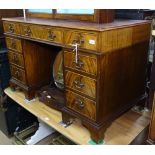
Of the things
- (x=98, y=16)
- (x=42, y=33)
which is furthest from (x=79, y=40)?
(x=42, y=33)

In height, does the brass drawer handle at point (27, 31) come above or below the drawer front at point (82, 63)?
above

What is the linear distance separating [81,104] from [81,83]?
0.11 meters

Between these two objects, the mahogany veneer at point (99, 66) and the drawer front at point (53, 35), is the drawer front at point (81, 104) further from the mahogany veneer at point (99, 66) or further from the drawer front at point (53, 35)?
the drawer front at point (53, 35)

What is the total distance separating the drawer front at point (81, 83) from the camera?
3.13ft

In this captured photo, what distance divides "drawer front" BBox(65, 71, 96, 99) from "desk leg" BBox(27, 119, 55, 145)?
2.61 feet

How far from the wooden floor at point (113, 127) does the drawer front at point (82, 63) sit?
364 millimetres

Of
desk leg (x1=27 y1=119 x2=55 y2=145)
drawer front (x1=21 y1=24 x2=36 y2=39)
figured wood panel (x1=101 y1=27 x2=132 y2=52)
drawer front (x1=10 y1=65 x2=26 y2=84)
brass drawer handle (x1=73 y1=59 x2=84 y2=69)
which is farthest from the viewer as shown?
desk leg (x1=27 y1=119 x2=55 y2=145)

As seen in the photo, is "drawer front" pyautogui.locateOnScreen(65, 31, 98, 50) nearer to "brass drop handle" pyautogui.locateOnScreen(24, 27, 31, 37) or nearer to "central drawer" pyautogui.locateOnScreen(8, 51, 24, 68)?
"brass drop handle" pyautogui.locateOnScreen(24, 27, 31, 37)

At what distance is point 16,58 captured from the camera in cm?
148

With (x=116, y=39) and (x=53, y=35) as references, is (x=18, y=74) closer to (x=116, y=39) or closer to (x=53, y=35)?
(x=53, y=35)

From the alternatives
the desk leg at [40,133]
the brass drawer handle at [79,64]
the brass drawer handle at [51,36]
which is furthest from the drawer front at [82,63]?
the desk leg at [40,133]

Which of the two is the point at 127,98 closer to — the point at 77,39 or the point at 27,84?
the point at 77,39

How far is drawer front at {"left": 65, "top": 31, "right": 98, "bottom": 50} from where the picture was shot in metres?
0.87

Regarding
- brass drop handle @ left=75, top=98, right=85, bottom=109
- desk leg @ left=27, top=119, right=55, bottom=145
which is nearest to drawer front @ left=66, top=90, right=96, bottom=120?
brass drop handle @ left=75, top=98, right=85, bottom=109
